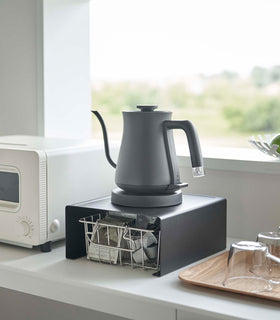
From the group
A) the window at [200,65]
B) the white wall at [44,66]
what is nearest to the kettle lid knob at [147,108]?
the white wall at [44,66]

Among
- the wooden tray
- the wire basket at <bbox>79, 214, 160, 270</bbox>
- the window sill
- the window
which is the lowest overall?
the wooden tray

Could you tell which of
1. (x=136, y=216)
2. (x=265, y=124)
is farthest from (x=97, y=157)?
(x=265, y=124)

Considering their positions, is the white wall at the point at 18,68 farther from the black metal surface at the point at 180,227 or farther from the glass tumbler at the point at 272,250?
the glass tumbler at the point at 272,250

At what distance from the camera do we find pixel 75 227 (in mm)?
1374

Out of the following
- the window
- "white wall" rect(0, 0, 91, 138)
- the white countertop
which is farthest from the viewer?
the window

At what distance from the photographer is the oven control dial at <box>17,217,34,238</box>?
1.38m

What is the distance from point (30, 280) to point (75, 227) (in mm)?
172

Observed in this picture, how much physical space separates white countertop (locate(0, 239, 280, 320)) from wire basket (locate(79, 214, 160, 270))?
3cm

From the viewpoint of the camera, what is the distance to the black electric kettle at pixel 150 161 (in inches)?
52.9

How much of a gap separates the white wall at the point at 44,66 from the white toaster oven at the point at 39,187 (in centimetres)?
45

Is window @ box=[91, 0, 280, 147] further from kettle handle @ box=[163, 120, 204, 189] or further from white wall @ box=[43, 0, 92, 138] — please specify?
kettle handle @ box=[163, 120, 204, 189]

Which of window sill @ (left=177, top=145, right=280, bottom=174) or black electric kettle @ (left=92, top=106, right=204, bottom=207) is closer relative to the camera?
black electric kettle @ (left=92, top=106, right=204, bottom=207)

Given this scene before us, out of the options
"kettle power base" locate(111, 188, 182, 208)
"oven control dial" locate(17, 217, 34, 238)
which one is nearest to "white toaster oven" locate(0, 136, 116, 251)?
"oven control dial" locate(17, 217, 34, 238)

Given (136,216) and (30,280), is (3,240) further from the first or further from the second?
(136,216)
